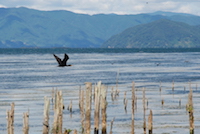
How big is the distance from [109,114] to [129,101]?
891 centimetres

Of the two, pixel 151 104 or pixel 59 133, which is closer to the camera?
pixel 59 133

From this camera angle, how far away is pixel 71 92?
64938 mm

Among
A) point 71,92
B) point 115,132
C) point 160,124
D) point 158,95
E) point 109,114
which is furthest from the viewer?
point 71,92

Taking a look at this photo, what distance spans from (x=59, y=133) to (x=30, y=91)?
136ft

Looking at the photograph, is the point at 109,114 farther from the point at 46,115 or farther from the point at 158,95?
the point at 46,115

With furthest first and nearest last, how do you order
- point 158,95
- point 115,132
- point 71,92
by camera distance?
1. point 71,92
2. point 158,95
3. point 115,132

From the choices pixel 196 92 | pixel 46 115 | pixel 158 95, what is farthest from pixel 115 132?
pixel 196 92

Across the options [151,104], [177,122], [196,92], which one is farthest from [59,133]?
[196,92]

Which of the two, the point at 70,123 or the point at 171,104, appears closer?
the point at 70,123

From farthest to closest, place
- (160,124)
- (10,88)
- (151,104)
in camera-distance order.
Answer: (10,88), (151,104), (160,124)

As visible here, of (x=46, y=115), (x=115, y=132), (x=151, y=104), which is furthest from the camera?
(x=151, y=104)

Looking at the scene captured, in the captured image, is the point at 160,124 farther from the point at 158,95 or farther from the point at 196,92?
the point at 196,92

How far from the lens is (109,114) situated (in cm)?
4572

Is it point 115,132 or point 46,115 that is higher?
point 46,115
